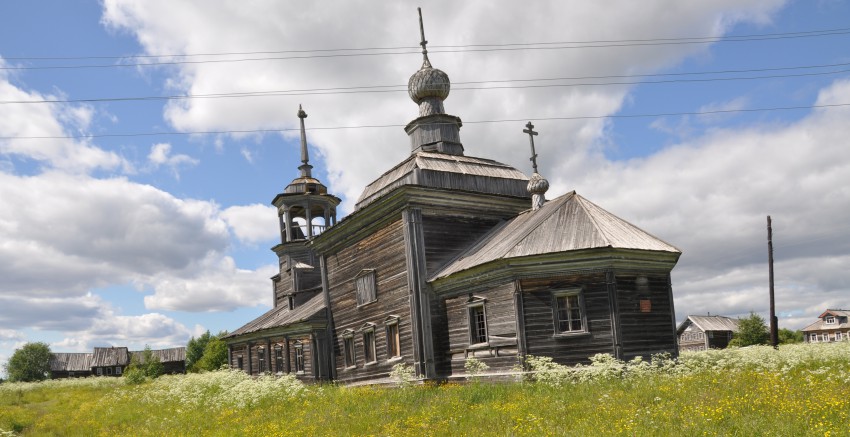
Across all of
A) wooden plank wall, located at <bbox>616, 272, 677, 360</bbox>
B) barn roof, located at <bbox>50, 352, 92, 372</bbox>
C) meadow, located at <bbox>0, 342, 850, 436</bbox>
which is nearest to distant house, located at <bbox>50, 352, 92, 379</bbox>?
barn roof, located at <bbox>50, 352, 92, 372</bbox>

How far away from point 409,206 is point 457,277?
3218 millimetres

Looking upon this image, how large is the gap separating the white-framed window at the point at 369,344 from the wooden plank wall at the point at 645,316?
33.2 feet

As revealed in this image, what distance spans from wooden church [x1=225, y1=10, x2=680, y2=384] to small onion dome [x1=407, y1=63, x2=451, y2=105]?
66 mm

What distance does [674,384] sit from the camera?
46.3ft

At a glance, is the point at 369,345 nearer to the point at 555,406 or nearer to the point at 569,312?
the point at 569,312

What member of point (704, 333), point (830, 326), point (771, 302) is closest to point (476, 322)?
point (771, 302)

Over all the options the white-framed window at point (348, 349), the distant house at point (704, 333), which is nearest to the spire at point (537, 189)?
the white-framed window at point (348, 349)

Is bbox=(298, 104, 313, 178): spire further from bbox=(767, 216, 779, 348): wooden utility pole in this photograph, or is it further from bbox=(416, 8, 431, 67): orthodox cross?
bbox=(767, 216, 779, 348): wooden utility pole

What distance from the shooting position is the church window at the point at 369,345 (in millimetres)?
25094

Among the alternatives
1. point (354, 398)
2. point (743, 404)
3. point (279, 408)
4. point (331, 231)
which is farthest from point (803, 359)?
point (331, 231)

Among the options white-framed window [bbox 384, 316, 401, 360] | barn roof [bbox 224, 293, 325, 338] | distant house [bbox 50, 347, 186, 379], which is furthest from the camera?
distant house [bbox 50, 347, 186, 379]

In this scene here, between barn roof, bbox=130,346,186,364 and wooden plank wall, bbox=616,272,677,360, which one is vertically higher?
wooden plank wall, bbox=616,272,677,360

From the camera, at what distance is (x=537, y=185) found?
24.1 m

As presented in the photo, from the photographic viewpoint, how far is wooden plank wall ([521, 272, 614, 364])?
61.0 ft
